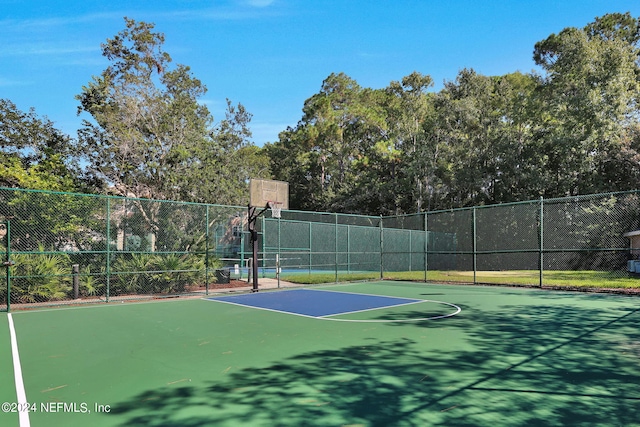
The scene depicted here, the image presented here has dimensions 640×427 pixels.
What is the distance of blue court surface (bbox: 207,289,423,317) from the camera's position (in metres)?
9.30

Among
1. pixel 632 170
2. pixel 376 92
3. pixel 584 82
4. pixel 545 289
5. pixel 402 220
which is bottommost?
pixel 545 289

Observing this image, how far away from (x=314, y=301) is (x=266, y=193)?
13.6ft

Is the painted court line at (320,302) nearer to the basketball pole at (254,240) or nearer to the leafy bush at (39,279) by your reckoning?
the basketball pole at (254,240)

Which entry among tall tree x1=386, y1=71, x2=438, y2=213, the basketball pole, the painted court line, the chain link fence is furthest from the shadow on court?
tall tree x1=386, y1=71, x2=438, y2=213

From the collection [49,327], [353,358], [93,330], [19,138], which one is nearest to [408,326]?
[353,358]

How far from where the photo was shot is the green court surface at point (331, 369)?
3.46 metres

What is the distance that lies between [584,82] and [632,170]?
220 inches

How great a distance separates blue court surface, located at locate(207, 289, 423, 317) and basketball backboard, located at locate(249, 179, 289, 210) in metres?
2.78

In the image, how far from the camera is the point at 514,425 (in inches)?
126

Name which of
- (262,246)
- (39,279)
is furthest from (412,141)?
(39,279)

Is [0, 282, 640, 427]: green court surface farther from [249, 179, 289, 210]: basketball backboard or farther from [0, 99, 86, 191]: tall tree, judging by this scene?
[0, 99, 86, 191]: tall tree

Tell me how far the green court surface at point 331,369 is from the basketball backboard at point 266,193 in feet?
17.3

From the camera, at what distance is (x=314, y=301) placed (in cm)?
1085

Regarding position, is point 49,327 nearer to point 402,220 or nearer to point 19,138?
point 19,138
